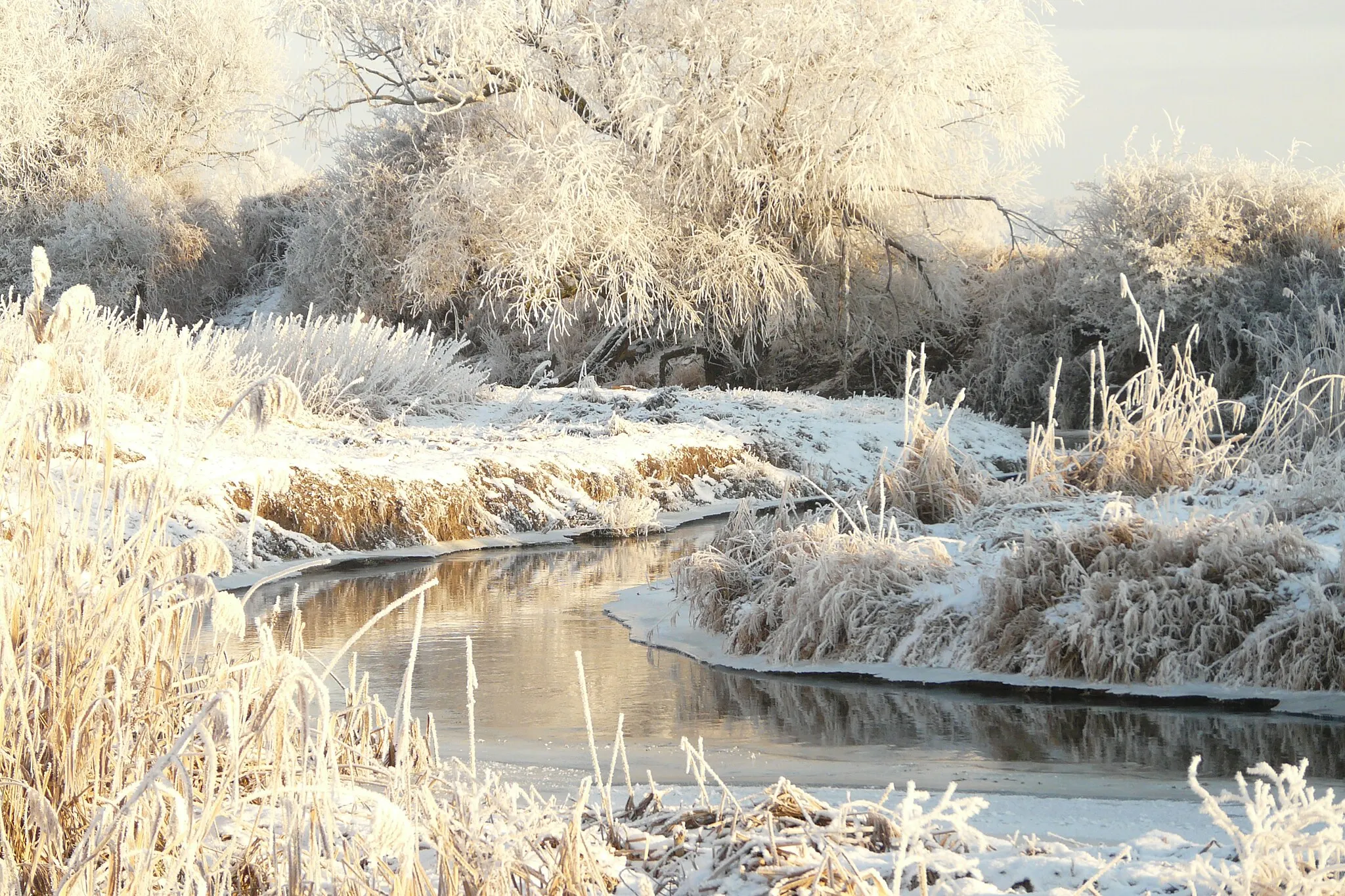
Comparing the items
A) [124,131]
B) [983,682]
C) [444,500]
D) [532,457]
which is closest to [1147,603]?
[983,682]

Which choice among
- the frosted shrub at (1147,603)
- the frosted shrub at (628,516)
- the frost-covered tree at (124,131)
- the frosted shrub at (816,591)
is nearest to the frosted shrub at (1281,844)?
the frosted shrub at (1147,603)

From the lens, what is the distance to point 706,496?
10.2 metres

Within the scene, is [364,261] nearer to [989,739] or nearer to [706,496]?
[706,496]

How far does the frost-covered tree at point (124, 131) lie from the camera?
21484mm

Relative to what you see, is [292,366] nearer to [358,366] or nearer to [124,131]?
[358,366]

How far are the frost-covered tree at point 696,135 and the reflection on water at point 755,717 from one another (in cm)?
1020

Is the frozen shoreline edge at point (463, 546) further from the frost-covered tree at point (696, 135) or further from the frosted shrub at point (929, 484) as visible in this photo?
the frost-covered tree at point (696, 135)

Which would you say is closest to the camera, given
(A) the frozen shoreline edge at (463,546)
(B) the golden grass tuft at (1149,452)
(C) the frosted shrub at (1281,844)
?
(C) the frosted shrub at (1281,844)

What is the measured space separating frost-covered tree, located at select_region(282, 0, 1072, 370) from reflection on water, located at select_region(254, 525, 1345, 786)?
10204mm

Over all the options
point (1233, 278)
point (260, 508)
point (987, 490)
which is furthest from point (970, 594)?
point (1233, 278)

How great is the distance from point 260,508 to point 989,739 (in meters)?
4.91

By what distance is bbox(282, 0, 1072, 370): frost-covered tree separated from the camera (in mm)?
14938

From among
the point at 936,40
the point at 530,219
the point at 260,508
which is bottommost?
the point at 260,508

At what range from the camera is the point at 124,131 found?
79.9 feet
